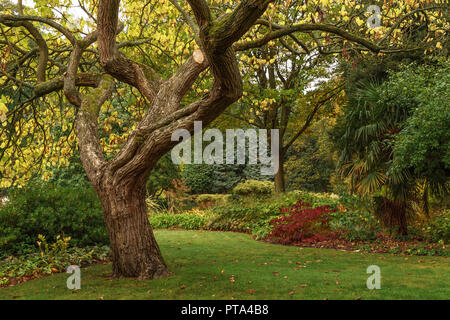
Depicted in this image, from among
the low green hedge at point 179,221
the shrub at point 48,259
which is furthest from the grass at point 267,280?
the low green hedge at point 179,221

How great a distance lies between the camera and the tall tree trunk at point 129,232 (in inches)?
244

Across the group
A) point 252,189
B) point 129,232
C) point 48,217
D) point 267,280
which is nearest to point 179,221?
point 252,189

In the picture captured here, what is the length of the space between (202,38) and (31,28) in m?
4.34

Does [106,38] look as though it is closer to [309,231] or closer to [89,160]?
[89,160]

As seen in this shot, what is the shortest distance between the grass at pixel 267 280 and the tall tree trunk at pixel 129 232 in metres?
0.26

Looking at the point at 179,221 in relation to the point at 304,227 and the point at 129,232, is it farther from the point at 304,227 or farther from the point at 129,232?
the point at 129,232

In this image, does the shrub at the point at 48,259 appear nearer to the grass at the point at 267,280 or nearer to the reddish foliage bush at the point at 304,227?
the grass at the point at 267,280

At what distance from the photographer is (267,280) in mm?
6082

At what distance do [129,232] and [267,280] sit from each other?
2319mm

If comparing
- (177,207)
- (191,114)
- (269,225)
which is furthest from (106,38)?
(177,207)

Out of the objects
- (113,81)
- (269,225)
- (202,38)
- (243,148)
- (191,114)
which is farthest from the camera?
(243,148)

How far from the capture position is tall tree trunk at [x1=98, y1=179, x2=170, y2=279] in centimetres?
620

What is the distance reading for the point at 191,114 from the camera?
6066 mm

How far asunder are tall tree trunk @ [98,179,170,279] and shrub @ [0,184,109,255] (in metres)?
2.59
